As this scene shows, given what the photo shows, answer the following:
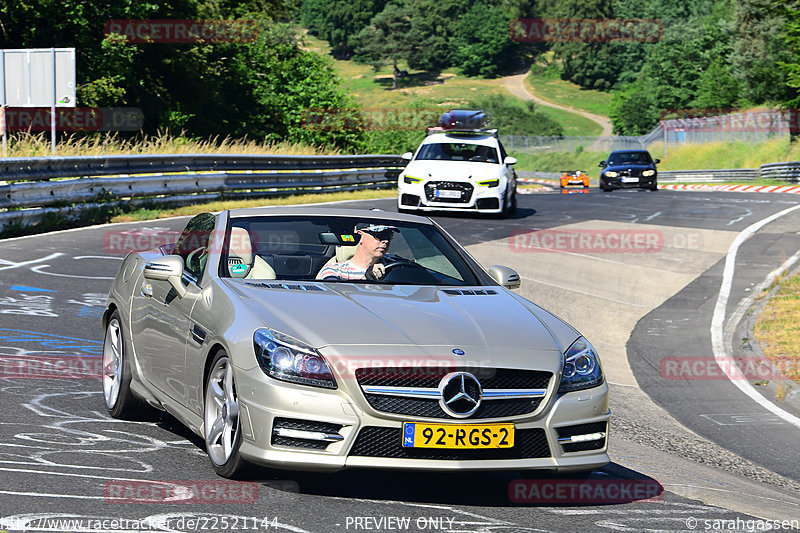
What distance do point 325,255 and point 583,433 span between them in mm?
2167

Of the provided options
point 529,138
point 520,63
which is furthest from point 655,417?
point 520,63

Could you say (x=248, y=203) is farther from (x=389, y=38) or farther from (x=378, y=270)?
(x=389, y=38)

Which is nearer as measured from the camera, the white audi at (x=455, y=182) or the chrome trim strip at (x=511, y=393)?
the chrome trim strip at (x=511, y=393)

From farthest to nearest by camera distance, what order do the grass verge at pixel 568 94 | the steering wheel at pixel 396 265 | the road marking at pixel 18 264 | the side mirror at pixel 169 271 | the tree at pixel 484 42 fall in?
the tree at pixel 484 42
the grass verge at pixel 568 94
the road marking at pixel 18 264
the steering wheel at pixel 396 265
the side mirror at pixel 169 271

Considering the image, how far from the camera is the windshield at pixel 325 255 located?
265 inches

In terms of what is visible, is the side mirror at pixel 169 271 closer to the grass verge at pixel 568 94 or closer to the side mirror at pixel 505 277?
the side mirror at pixel 505 277

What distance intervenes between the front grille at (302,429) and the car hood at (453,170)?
1791cm

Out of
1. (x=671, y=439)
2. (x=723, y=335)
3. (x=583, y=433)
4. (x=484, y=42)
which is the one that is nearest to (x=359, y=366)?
(x=583, y=433)

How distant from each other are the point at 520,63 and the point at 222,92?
144m

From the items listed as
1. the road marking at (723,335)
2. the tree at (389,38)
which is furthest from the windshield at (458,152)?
the tree at (389,38)

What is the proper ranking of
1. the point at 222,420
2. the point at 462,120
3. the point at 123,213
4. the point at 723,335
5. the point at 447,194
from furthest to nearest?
the point at 462,120, the point at 447,194, the point at 123,213, the point at 723,335, the point at 222,420

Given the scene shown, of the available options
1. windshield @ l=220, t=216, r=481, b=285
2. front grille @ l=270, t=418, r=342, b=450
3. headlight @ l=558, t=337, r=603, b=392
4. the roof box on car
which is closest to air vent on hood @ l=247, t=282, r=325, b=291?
windshield @ l=220, t=216, r=481, b=285

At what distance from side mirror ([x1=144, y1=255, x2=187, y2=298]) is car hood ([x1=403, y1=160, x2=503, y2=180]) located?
16590 mm

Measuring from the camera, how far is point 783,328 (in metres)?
14.2
